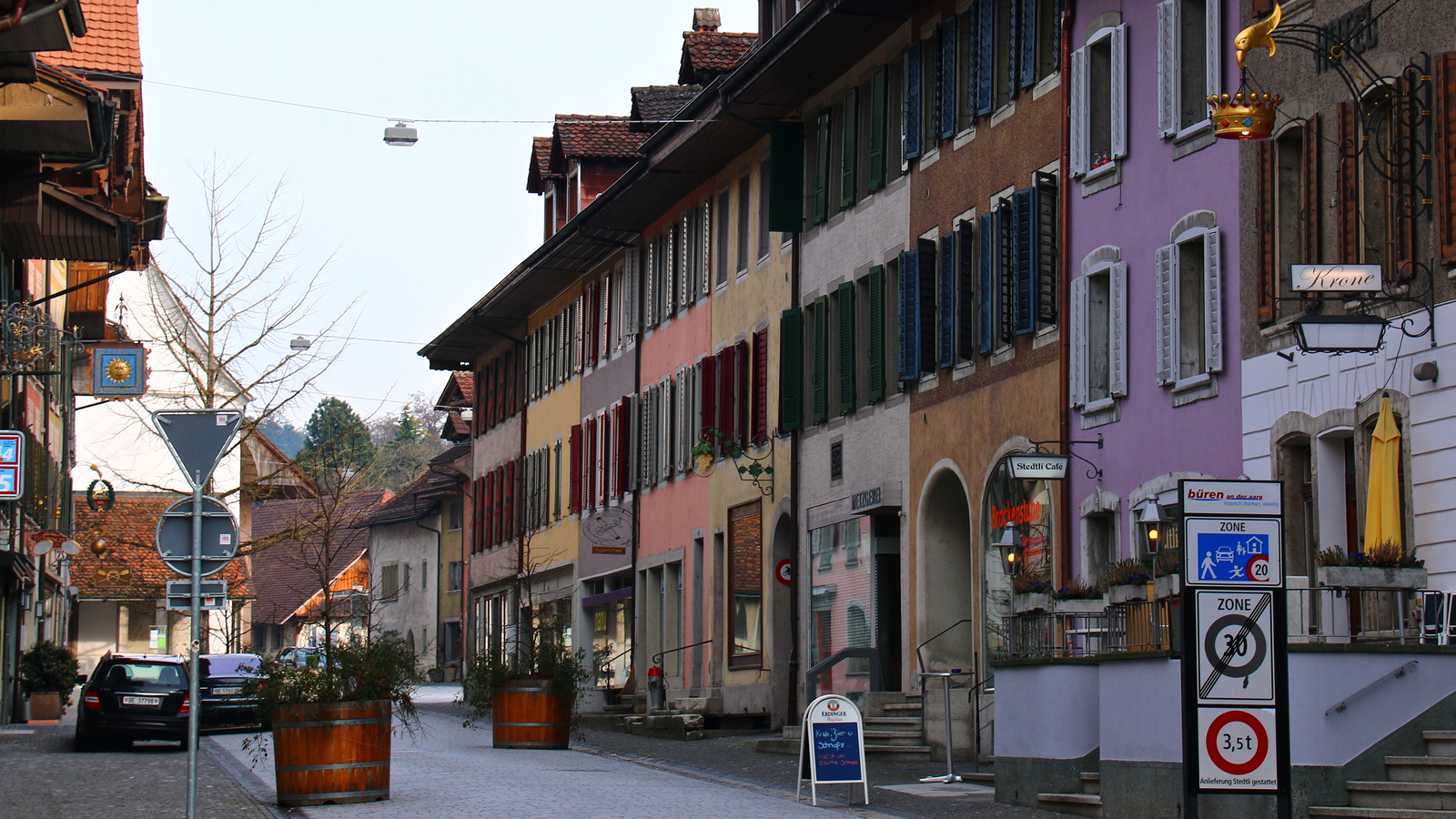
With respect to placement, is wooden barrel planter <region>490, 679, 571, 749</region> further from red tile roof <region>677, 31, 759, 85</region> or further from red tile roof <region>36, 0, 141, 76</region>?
red tile roof <region>677, 31, 759, 85</region>

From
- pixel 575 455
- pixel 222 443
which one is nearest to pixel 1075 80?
pixel 222 443

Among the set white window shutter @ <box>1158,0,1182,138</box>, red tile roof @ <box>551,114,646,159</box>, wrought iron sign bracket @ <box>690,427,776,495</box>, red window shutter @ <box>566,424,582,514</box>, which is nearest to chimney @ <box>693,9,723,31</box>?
red tile roof @ <box>551,114,646,159</box>

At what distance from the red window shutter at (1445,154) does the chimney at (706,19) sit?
28.6 metres

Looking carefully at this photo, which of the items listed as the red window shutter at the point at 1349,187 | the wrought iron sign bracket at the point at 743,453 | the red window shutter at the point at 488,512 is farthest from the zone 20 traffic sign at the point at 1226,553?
the red window shutter at the point at 488,512

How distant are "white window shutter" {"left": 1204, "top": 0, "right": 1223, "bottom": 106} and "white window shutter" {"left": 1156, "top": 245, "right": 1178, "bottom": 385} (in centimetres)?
158

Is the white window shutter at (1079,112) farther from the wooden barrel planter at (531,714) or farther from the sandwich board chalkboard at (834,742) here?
the wooden barrel planter at (531,714)

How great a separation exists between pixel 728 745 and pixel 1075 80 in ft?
36.7

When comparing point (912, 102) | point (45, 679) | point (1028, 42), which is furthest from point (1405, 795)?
point (45, 679)

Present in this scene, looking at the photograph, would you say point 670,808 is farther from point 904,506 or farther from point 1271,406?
point 904,506

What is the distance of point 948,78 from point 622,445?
17.0 meters

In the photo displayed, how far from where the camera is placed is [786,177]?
31.5 meters

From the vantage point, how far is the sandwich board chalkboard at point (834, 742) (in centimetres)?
1711

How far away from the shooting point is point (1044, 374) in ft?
74.0

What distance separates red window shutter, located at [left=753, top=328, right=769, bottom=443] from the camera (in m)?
32.8
